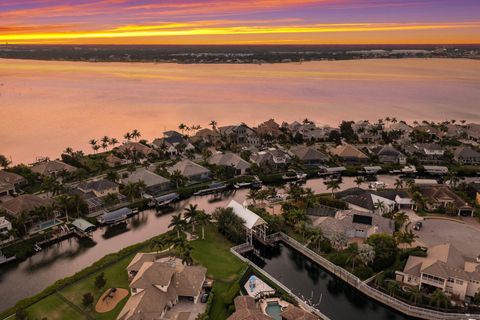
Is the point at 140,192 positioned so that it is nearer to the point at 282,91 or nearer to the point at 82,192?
the point at 82,192

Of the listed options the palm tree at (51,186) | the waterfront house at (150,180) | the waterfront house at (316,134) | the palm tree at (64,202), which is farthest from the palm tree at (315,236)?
the waterfront house at (316,134)

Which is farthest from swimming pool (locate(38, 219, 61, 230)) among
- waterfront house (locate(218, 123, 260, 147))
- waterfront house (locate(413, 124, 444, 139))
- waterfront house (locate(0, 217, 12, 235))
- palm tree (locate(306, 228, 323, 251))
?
waterfront house (locate(413, 124, 444, 139))

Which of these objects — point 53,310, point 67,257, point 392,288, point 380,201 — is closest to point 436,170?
point 380,201

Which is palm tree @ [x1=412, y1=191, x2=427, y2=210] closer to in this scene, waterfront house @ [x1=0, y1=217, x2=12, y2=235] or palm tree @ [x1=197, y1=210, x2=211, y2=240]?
palm tree @ [x1=197, y1=210, x2=211, y2=240]

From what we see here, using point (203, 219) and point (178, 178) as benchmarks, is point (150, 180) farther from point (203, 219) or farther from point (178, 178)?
point (203, 219)

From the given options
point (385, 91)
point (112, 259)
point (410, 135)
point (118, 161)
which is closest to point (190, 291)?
point (112, 259)

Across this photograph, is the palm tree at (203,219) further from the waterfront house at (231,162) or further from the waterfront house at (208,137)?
the waterfront house at (208,137)
